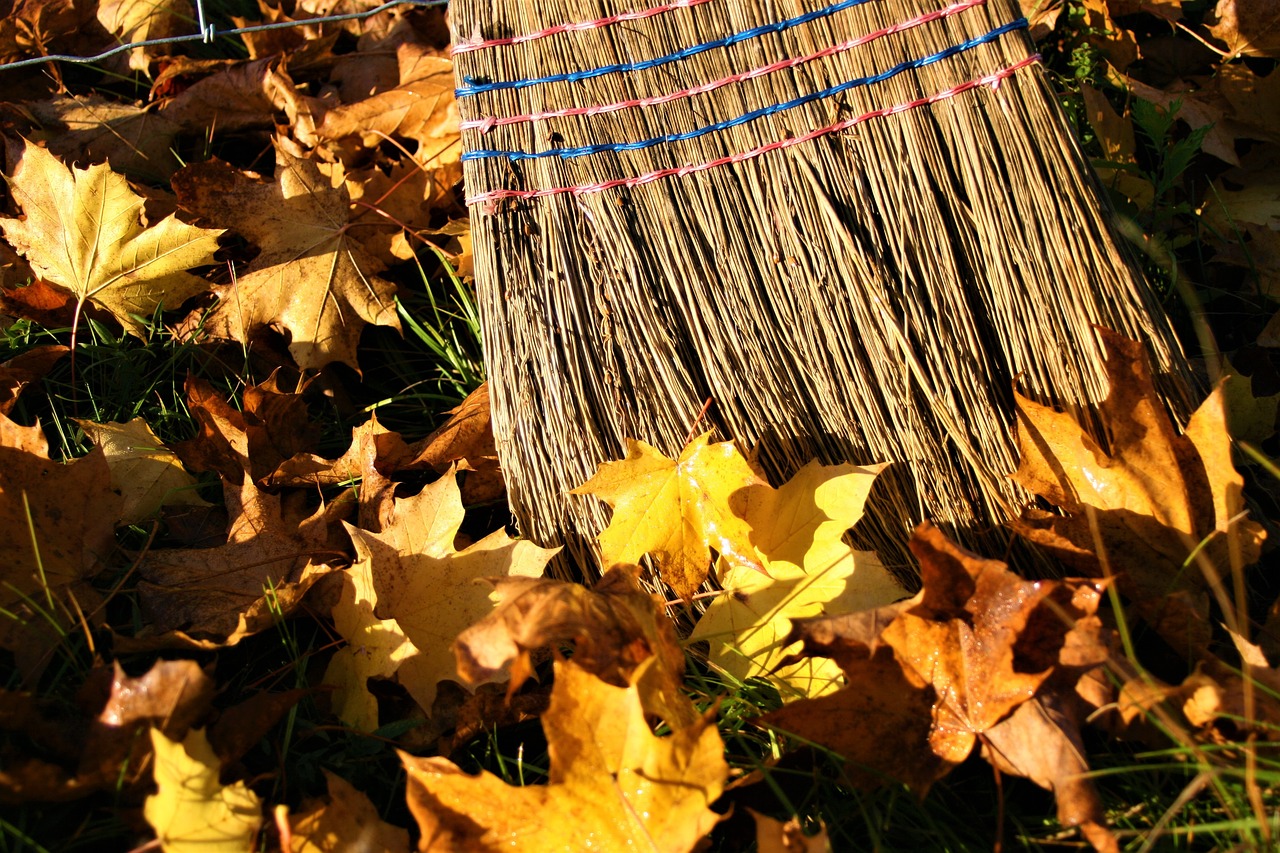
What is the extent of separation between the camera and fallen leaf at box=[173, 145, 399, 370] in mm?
1907

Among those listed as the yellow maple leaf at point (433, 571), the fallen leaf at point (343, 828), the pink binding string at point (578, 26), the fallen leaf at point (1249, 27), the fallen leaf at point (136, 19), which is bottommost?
the fallen leaf at point (343, 828)

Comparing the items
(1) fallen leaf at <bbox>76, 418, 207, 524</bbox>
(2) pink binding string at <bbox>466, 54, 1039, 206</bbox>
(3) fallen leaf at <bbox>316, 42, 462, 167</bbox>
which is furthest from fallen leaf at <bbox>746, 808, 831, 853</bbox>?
(3) fallen leaf at <bbox>316, 42, 462, 167</bbox>

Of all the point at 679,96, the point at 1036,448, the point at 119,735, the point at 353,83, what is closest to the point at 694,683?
the point at 1036,448

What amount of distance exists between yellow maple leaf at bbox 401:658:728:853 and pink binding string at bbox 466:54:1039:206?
746mm

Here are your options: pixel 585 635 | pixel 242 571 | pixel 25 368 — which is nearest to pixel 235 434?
pixel 242 571

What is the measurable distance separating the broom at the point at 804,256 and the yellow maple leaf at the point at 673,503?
5cm

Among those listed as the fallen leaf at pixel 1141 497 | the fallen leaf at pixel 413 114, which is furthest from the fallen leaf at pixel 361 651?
the fallen leaf at pixel 413 114

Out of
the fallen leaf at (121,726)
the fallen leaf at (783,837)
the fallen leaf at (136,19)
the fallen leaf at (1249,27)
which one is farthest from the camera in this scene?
the fallen leaf at (136,19)

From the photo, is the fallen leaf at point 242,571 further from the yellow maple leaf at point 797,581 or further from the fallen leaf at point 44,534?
the yellow maple leaf at point 797,581

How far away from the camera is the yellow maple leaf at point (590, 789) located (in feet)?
3.77

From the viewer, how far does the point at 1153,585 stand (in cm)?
143

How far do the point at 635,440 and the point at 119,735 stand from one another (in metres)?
0.80

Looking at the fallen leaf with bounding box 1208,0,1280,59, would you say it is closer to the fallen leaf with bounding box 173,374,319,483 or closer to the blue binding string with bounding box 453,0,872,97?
the blue binding string with bounding box 453,0,872,97

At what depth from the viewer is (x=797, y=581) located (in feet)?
4.78
